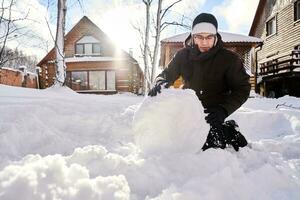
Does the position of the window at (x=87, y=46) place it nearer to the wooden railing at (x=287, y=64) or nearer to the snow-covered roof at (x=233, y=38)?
the snow-covered roof at (x=233, y=38)

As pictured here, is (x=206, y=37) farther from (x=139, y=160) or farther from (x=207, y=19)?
(x=139, y=160)

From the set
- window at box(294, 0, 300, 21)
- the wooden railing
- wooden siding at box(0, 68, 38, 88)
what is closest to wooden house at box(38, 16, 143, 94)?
wooden siding at box(0, 68, 38, 88)

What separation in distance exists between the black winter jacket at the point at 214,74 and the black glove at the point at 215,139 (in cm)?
26

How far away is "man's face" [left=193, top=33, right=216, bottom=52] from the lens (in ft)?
10.7

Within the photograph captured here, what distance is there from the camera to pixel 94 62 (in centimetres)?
2442

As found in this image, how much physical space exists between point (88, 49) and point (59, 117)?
21375 mm

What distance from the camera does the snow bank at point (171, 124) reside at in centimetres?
245

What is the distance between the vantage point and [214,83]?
3273 millimetres

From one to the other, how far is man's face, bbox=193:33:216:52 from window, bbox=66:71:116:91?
21.5 meters

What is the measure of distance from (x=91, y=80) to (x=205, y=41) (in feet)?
72.4

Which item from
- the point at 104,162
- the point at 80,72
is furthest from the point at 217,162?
the point at 80,72

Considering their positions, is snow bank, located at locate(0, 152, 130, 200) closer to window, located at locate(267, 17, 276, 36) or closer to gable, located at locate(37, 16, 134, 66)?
window, located at locate(267, 17, 276, 36)

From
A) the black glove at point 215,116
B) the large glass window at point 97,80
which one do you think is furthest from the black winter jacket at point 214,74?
the large glass window at point 97,80

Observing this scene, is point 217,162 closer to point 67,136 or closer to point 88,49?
point 67,136
